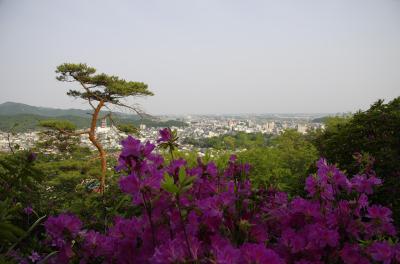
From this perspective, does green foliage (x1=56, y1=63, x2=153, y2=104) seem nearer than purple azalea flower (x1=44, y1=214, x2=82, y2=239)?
No

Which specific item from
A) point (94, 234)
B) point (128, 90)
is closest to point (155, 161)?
point (94, 234)

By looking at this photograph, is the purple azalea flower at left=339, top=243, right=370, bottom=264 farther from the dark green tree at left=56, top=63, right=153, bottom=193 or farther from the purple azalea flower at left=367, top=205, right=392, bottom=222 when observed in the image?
Answer: the dark green tree at left=56, top=63, right=153, bottom=193

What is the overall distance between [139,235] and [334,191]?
0.57 metres

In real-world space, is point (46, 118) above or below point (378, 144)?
below

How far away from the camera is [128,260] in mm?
730

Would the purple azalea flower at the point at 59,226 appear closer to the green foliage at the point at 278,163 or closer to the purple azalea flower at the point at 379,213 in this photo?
the purple azalea flower at the point at 379,213

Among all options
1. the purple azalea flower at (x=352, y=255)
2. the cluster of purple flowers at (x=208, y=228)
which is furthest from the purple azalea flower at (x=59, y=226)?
the purple azalea flower at (x=352, y=255)

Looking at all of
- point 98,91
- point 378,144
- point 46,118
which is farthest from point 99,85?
point 378,144

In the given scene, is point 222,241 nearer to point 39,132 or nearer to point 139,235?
point 139,235

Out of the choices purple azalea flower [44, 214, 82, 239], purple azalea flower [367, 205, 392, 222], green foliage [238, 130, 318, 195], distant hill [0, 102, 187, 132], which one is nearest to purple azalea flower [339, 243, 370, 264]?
purple azalea flower [367, 205, 392, 222]

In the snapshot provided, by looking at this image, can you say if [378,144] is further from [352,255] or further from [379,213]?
[352,255]

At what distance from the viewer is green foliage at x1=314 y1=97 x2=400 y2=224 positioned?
2945 mm

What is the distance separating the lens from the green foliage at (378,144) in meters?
2.95

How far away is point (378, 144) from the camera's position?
3.30 m
